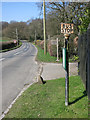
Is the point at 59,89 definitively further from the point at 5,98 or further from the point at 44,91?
the point at 5,98

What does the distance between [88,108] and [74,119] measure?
2.04ft

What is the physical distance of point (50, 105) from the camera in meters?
4.53

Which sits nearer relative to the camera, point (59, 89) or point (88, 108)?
point (88, 108)

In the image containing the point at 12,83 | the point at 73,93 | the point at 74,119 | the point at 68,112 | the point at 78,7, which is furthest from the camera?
the point at 78,7

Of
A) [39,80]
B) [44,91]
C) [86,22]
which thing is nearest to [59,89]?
[44,91]

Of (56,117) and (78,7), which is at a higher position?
(78,7)

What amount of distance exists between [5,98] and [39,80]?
6.15ft

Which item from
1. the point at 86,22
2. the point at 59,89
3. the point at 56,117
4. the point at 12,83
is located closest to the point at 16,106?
the point at 56,117

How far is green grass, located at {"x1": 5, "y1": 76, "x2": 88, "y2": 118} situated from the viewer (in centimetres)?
396

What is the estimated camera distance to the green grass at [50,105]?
3.96 meters

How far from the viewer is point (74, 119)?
359 cm

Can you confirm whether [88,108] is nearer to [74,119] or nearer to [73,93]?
[74,119]

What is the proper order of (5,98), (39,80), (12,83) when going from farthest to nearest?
(12,83) < (39,80) < (5,98)

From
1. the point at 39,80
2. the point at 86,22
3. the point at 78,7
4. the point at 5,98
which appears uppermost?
the point at 78,7
